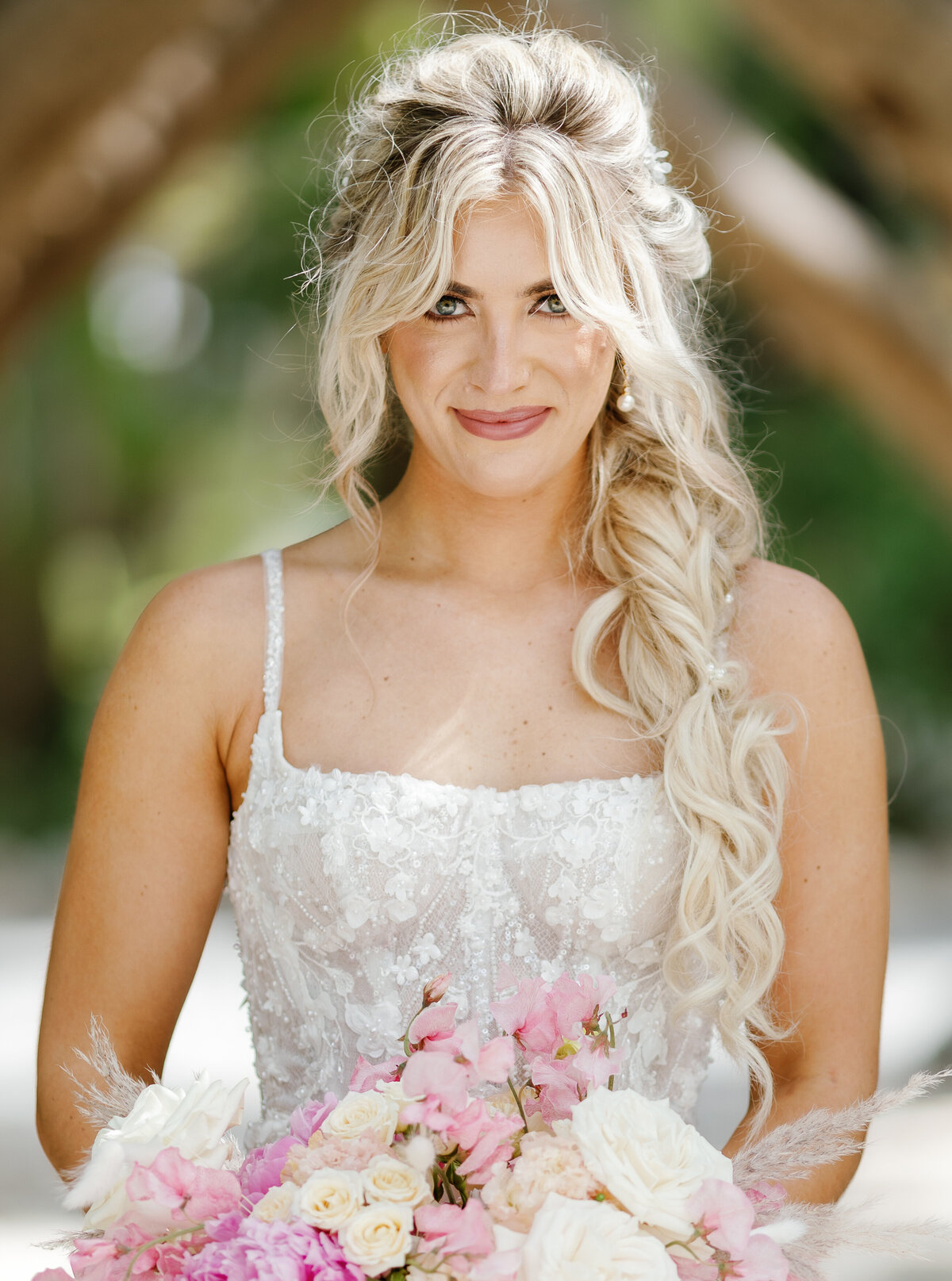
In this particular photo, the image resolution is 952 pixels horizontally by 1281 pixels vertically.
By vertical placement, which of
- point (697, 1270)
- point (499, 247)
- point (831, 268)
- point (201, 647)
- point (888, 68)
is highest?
point (888, 68)

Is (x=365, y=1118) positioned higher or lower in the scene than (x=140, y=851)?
lower

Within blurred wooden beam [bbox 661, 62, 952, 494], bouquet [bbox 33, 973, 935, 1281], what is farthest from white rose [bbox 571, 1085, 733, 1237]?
blurred wooden beam [bbox 661, 62, 952, 494]

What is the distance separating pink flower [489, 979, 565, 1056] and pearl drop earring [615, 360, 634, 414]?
1.26 meters

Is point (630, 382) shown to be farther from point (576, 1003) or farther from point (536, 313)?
point (576, 1003)

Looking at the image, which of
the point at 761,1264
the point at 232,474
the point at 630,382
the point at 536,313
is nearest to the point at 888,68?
the point at 630,382

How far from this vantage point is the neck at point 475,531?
2.40 metres

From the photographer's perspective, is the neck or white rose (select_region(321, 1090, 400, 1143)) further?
the neck

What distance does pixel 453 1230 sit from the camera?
1202 millimetres

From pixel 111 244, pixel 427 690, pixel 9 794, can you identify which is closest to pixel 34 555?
pixel 9 794

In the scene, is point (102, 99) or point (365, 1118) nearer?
point (365, 1118)

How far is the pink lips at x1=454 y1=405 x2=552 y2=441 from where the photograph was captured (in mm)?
2127

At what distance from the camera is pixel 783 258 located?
5375 mm

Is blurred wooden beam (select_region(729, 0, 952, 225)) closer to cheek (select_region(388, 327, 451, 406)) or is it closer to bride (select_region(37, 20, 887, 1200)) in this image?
bride (select_region(37, 20, 887, 1200))

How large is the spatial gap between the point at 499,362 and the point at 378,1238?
4.18 feet
